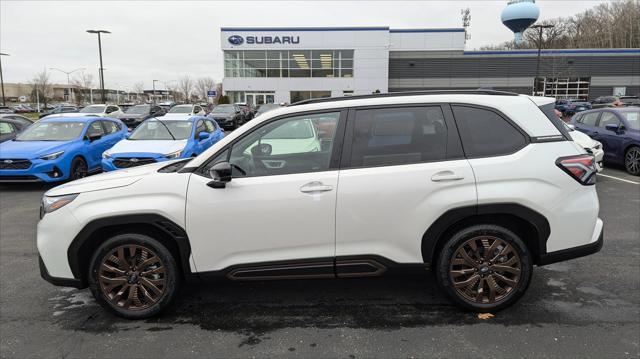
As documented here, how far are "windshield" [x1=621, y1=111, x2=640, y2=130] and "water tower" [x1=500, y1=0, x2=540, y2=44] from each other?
5512 cm

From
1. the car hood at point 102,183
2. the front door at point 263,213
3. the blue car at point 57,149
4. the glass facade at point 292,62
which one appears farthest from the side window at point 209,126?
the glass facade at point 292,62

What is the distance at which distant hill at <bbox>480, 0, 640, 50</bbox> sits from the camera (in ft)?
262

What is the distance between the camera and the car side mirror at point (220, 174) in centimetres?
340

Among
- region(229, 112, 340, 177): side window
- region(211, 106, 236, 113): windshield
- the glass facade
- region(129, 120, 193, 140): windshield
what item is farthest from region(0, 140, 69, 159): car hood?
the glass facade

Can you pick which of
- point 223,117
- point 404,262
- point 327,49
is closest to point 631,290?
point 404,262

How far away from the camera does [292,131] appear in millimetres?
3992

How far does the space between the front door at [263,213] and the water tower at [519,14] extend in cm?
6483

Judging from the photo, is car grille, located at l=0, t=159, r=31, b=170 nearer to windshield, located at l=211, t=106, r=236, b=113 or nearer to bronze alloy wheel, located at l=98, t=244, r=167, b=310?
bronze alloy wheel, located at l=98, t=244, r=167, b=310

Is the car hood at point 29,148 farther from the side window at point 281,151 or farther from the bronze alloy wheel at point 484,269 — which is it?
the bronze alloy wheel at point 484,269

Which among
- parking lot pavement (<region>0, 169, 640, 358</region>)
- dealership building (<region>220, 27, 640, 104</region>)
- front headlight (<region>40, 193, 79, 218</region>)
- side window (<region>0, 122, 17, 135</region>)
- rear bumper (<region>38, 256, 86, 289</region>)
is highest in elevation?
dealership building (<region>220, 27, 640, 104</region>)

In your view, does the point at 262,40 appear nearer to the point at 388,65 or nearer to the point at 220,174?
the point at 388,65

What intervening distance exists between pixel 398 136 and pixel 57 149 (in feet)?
28.9

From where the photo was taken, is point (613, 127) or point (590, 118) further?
point (590, 118)

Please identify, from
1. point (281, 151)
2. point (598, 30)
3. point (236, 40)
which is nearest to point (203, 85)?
point (236, 40)
